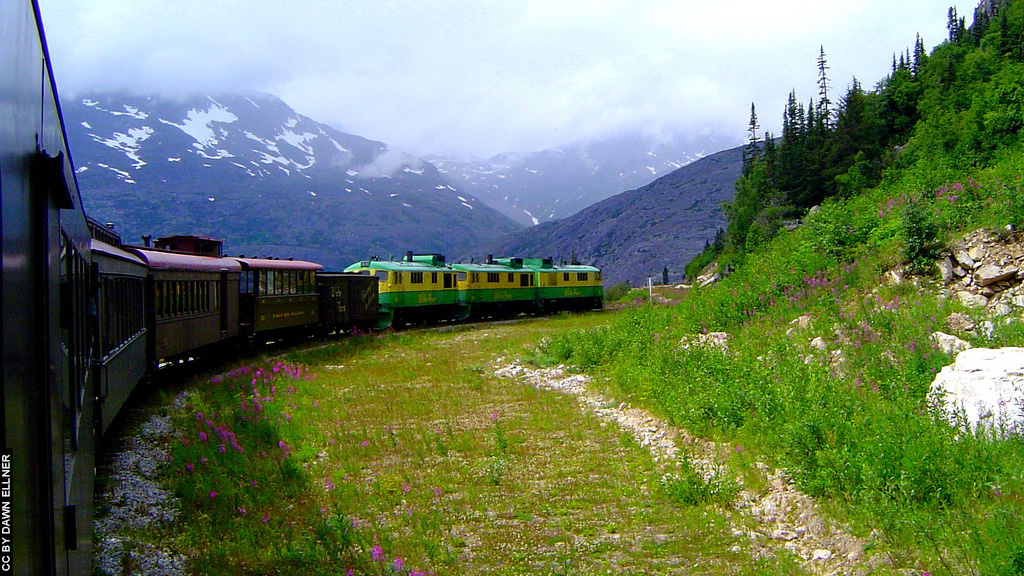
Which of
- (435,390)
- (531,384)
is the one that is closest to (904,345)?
(531,384)

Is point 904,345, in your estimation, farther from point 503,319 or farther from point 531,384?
point 503,319

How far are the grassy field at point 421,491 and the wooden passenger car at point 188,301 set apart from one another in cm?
128

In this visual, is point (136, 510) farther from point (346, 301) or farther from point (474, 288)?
point (474, 288)

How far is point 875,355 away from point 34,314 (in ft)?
39.5

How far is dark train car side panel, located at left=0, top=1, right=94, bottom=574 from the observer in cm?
251

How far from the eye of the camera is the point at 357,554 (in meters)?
7.80

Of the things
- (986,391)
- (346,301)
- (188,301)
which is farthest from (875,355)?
(346,301)

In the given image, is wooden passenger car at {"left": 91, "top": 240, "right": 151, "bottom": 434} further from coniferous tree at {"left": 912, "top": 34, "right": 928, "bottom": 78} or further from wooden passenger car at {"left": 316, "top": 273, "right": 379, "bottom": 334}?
coniferous tree at {"left": 912, "top": 34, "right": 928, "bottom": 78}

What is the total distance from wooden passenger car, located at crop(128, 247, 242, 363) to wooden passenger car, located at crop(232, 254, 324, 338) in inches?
29.8

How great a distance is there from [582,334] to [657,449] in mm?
12249

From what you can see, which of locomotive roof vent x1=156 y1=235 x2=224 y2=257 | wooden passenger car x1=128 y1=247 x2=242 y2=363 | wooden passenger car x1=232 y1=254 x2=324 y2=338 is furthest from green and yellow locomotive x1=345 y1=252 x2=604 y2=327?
wooden passenger car x1=128 y1=247 x2=242 y2=363

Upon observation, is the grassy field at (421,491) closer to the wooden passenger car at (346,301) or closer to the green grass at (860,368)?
the green grass at (860,368)

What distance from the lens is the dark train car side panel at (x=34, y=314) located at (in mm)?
2510

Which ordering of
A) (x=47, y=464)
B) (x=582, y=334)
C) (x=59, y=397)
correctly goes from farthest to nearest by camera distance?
(x=582, y=334), (x=59, y=397), (x=47, y=464)
